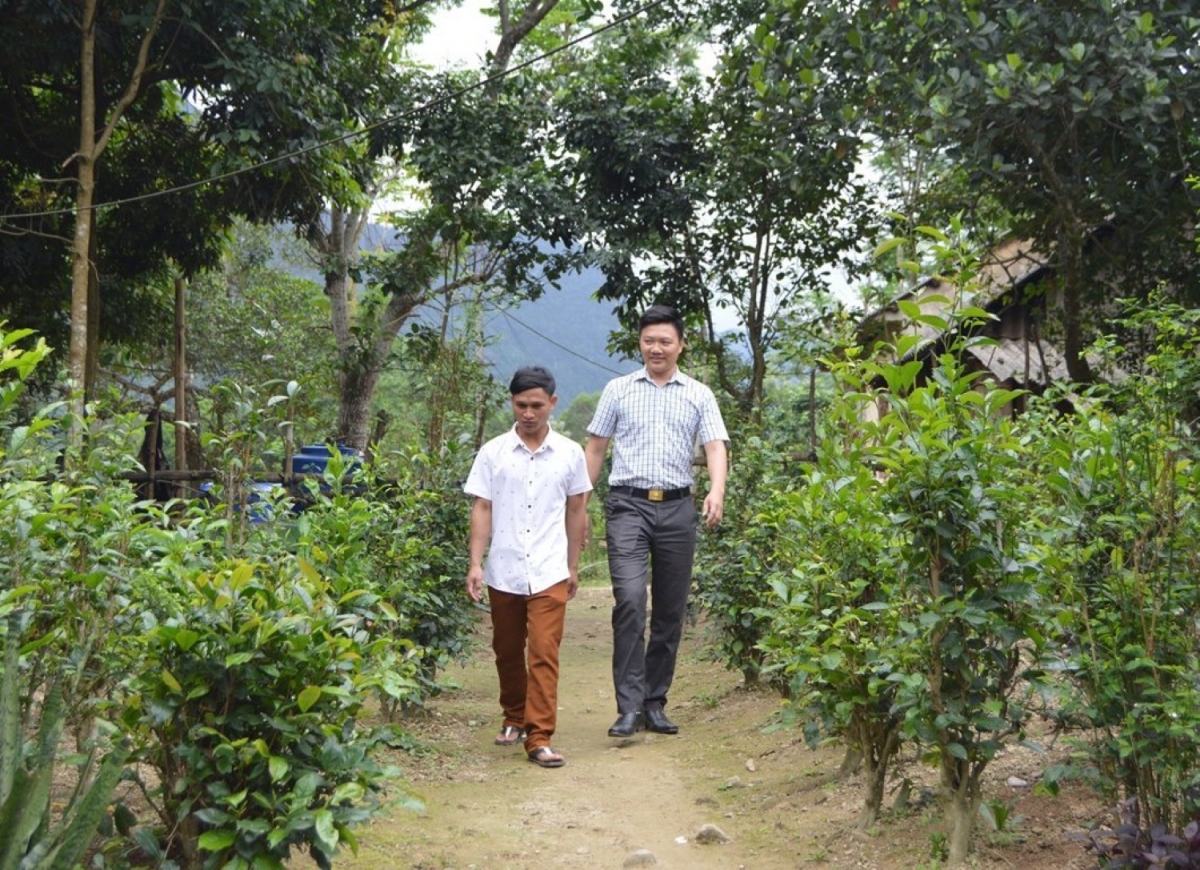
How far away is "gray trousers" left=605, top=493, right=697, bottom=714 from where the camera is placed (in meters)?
6.48

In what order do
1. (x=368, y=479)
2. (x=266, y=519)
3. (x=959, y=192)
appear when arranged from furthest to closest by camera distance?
(x=959, y=192), (x=368, y=479), (x=266, y=519)

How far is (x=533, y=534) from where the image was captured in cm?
609

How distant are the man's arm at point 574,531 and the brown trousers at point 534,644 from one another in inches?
4.9

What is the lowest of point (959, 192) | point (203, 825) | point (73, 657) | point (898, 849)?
point (898, 849)

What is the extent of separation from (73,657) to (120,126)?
493 inches

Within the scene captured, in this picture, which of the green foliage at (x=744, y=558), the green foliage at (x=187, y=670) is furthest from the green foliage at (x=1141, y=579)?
the green foliage at (x=744, y=558)

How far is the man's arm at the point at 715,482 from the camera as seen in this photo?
6189 millimetres

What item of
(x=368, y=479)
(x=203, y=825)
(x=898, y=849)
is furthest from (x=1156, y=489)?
(x=368, y=479)

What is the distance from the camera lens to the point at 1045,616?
11.6 ft

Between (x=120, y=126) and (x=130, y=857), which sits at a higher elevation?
(x=120, y=126)

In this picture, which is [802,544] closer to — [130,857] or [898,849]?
[898,849]

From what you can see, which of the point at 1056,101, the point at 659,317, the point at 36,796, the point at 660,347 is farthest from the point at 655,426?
the point at 36,796

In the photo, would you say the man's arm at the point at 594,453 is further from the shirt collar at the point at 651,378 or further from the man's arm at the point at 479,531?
the man's arm at the point at 479,531

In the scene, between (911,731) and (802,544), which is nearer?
(911,731)
